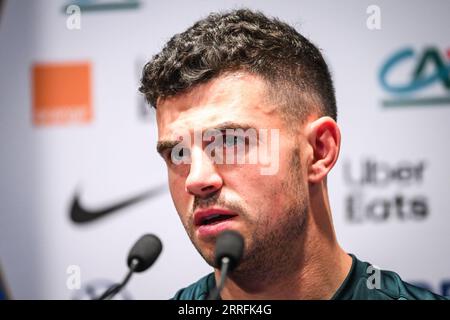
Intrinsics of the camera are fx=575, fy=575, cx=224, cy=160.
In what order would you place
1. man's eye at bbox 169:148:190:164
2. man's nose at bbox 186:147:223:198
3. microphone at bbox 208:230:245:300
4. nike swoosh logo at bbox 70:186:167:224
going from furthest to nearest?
nike swoosh logo at bbox 70:186:167:224
man's eye at bbox 169:148:190:164
man's nose at bbox 186:147:223:198
microphone at bbox 208:230:245:300

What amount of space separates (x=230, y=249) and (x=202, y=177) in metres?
0.26

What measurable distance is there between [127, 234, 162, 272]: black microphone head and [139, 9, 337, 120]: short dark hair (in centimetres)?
39

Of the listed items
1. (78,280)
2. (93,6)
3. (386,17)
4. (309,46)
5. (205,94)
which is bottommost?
(78,280)

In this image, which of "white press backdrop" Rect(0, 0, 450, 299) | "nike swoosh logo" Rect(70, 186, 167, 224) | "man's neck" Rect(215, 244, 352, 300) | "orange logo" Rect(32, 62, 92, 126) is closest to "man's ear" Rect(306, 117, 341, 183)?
"man's neck" Rect(215, 244, 352, 300)

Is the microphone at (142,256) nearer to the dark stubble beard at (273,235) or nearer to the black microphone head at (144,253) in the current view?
the black microphone head at (144,253)

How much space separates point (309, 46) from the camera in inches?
58.1

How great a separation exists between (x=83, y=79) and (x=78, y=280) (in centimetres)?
81

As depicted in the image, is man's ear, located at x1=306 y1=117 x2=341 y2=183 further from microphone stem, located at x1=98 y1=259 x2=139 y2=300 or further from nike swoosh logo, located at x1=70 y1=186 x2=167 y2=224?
nike swoosh logo, located at x1=70 y1=186 x2=167 y2=224

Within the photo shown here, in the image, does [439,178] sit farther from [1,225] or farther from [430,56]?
[1,225]

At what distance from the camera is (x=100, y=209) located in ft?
7.59

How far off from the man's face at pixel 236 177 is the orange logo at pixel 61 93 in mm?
1065

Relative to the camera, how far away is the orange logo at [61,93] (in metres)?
2.35

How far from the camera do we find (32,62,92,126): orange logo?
7.72 feet
